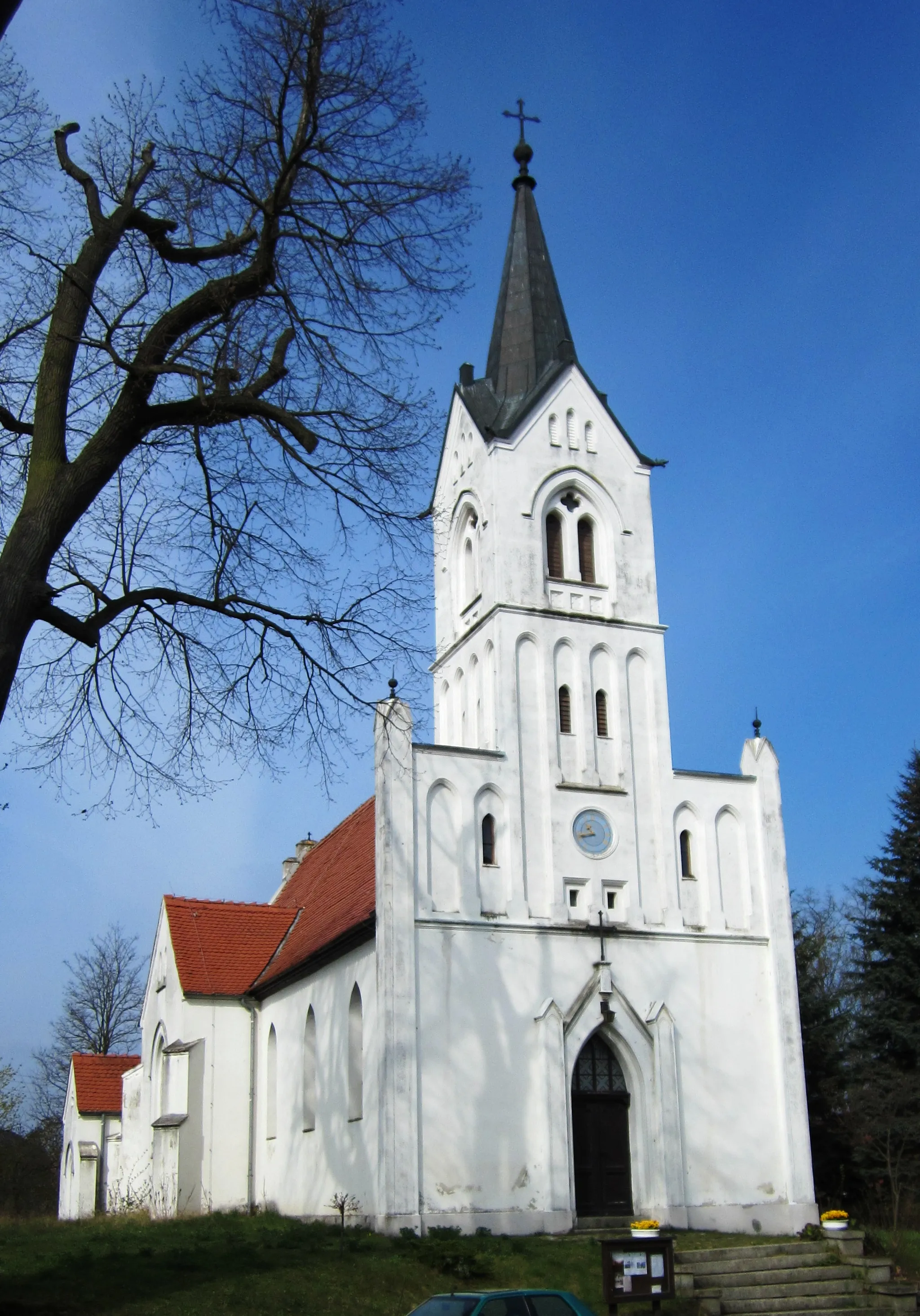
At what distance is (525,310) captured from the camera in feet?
95.9

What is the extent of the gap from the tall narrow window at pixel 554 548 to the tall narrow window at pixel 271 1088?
11314 millimetres

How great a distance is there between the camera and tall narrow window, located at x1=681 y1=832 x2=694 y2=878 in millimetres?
24672

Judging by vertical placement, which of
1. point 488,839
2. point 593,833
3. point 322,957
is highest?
point 593,833

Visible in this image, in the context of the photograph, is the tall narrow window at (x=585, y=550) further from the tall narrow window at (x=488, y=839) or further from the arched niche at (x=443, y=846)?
the arched niche at (x=443, y=846)

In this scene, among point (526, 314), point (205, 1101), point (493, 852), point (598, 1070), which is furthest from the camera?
point (526, 314)

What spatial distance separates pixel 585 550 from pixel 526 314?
233 inches

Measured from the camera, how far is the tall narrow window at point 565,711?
2486cm

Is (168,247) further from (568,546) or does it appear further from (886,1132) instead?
(886,1132)

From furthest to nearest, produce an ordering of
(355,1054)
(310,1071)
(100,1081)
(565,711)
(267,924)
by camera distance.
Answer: (100,1081) < (267,924) < (310,1071) < (565,711) < (355,1054)

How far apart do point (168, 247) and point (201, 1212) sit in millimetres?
20523

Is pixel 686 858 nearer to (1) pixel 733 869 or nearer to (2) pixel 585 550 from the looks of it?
(1) pixel 733 869

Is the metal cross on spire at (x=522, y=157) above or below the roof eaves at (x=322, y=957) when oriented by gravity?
above

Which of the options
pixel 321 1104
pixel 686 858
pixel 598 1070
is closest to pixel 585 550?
pixel 686 858

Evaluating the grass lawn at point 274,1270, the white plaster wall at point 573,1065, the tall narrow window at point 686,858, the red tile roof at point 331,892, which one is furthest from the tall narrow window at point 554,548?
the grass lawn at point 274,1270
